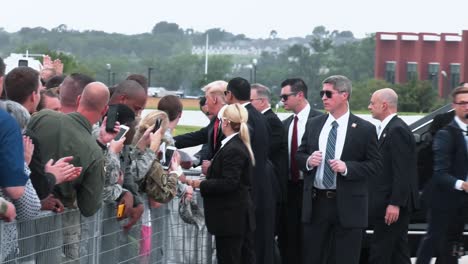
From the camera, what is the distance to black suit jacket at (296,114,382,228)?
1089cm

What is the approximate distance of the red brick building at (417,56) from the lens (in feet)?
382

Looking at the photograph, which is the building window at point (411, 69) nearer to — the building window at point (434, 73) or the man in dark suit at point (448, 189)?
the building window at point (434, 73)

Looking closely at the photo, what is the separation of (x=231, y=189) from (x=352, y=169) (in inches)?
54.7

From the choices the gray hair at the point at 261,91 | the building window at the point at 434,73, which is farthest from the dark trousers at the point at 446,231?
the building window at the point at 434,73

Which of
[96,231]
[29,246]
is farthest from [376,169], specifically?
[29,246]

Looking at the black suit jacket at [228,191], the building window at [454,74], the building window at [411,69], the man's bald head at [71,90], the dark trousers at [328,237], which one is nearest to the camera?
the man's bald head at [71,90]

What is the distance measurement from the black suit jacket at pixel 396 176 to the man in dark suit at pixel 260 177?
1159 mm

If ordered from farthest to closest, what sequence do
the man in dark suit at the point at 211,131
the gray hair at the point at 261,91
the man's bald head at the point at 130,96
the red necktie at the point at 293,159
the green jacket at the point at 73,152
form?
the gray hair at the point at 261,91, the red necktie at the point at 293,159, the man in dark suit at the point at 211,131, the man's bald head at the point at 130,96, the green jacket at the point at 73,152

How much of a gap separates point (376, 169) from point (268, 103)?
212 cm

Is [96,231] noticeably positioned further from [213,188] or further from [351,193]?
[351,193]

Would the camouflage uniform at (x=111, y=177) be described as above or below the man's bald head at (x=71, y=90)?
below

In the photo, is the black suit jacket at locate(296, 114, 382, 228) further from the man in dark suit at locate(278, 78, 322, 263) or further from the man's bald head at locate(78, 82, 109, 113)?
the man's bald head at locate(78, 82, 109, 113)

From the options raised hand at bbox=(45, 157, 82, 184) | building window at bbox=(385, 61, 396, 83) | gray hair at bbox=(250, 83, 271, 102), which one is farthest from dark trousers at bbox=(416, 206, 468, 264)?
building window at bbox=(385, 61, 396, 83)

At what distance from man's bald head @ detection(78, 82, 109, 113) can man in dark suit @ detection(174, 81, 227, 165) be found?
2.91 metres
